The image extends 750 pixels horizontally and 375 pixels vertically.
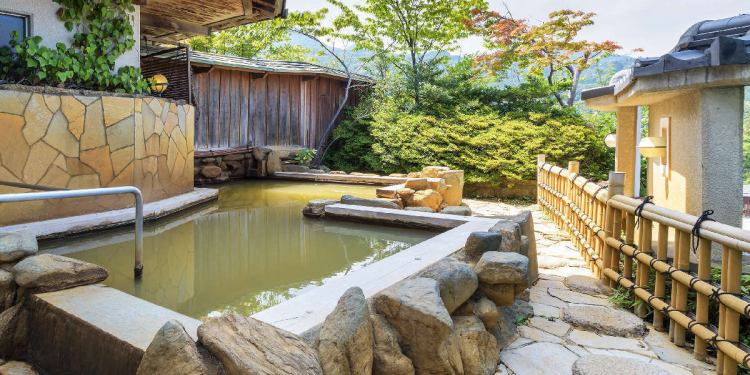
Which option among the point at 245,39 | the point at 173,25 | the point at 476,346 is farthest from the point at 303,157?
the point at 476,346

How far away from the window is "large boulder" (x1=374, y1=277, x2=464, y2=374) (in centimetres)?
617

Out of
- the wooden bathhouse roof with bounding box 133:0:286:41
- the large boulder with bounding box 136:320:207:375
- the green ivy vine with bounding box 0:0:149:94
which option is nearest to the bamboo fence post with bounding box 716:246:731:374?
the large boulder with bounding box 136:320:207:375

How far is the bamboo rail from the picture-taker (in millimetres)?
2621

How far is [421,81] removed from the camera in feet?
45.0

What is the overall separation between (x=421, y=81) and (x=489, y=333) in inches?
453

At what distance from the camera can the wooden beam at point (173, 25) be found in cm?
957

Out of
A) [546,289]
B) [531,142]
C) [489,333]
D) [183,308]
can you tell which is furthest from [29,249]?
[531,142]

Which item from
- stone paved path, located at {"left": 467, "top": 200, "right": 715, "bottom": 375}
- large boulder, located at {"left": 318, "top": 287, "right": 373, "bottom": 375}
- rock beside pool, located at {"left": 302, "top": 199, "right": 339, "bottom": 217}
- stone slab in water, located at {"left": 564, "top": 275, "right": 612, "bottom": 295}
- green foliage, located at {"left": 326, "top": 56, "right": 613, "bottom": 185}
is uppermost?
green foliage, located at {"left": 326, "top": 56, "right": 613, "bottom": 185}

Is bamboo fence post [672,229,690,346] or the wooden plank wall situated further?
the wooden plank wall

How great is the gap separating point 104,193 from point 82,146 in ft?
10.9

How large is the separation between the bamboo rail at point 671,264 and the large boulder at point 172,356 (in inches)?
104

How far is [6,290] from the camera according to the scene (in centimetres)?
248

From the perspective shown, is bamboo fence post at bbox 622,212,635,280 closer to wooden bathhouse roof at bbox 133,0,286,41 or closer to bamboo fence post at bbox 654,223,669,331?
bamboo fence post at bbox 654,223,669,331

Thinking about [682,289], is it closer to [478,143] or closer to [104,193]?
[104,193]
